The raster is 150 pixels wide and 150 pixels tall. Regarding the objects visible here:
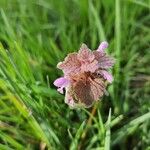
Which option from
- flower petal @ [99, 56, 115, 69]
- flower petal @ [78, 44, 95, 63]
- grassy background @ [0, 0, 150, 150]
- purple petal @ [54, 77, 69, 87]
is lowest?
grassy background @ [0, 0, 150, 150]

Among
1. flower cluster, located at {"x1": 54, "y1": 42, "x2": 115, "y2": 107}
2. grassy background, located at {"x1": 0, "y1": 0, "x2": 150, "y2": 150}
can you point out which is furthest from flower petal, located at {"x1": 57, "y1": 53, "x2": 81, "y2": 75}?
grassy background, located at {"x1": 0, "y1": 0, "x2": 150, "y2": 150}

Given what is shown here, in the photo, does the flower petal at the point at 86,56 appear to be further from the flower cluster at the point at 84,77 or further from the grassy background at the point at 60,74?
the grassy background at the point at 60,74

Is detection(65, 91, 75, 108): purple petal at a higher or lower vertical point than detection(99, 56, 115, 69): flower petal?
lower

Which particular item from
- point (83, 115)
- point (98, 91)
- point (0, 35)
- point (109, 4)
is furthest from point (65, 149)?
point (109, 4)

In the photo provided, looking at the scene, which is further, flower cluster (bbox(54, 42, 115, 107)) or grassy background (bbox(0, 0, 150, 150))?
grassy background (bbox(0, 0, 150, 150))

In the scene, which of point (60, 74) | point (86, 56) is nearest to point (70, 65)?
point (86, 56)

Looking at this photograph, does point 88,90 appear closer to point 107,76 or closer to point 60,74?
point 107,76

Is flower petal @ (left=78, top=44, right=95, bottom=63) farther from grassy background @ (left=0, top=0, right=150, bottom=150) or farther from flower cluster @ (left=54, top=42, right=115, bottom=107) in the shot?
grassy background @ (left=0, top=0, right=150, bottom=150)
